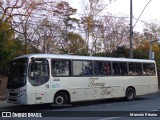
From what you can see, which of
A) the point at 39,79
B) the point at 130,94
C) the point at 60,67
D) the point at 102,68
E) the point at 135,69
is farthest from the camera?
the point at 135,69

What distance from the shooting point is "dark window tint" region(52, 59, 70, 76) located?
18.4 metres

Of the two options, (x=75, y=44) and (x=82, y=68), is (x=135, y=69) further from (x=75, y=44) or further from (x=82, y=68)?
(x=75, y=44)

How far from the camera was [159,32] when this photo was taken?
190 feet

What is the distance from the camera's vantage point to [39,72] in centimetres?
1759

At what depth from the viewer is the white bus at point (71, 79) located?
1725 centimetres

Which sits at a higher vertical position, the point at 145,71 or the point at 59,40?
the point at 59,40

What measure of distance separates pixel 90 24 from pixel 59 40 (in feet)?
15.1

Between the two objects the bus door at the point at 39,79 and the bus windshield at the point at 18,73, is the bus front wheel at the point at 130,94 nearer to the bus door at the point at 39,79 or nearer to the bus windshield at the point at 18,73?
the bus door at the point at 39,79

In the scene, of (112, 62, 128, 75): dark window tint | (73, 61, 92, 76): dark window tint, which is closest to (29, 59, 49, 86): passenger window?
(73, 61, 92, 76): dark window tint

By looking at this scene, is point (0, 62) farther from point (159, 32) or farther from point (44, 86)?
point (159, 32)

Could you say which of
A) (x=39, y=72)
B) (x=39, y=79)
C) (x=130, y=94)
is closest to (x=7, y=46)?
(x=130, y=94)

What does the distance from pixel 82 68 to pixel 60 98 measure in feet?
7.81

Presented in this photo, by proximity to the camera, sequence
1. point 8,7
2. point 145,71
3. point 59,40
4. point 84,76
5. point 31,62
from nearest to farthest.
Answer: point 31,62 → point 84,76 → point 145,71 → point 8,7 → point 59,40

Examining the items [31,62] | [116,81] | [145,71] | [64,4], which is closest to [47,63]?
[31,62]
